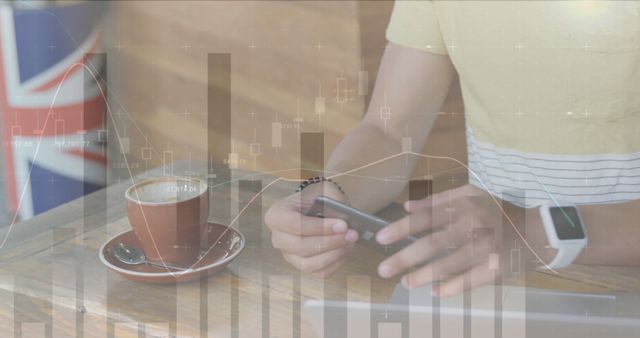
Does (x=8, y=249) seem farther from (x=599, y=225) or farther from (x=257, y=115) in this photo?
(x=599, y=225)

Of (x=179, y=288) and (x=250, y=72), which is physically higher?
(x=250, y=72)

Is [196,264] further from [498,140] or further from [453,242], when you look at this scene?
[498,140]

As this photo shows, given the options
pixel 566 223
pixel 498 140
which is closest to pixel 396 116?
pixel 498 140

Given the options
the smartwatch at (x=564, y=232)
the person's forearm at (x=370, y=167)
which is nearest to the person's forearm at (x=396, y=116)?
the person's forearm at (x=370, y=167)

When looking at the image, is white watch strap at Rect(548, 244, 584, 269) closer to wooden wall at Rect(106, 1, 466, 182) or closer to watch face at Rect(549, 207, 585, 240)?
watch face at Rect(549, 207, 585, 240)

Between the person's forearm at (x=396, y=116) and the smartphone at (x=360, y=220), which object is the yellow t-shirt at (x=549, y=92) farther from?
the smartphone at (x=360, y=220)

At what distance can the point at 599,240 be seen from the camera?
0.38 meters

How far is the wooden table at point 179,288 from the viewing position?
319mm

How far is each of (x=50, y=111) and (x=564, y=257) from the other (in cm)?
32

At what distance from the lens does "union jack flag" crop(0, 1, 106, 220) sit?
1.52ft

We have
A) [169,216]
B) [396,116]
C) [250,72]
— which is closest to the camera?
[169,216]

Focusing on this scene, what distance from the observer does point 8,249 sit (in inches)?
15.5

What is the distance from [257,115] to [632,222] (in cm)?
26

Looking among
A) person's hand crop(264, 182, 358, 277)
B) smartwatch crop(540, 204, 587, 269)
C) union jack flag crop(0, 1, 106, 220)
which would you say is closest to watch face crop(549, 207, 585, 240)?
smartwatch crop(540, 204, 587, 269)
